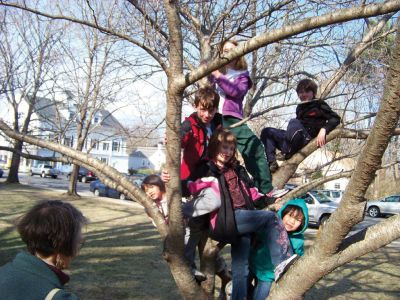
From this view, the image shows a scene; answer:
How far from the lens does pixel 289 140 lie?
11.7ft

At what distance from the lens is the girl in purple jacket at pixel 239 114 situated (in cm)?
320

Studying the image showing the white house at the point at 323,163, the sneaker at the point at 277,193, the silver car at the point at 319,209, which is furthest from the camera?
the silver car at the point at 319,209

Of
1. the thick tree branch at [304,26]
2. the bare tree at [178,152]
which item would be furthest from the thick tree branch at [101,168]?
the thick tree branch at [304,26]

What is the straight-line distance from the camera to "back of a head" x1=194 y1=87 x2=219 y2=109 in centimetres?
290

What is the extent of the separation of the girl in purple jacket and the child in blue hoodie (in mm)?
318

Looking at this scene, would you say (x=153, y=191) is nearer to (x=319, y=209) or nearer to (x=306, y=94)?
(x=306, y=94)

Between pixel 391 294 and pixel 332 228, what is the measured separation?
540 cm

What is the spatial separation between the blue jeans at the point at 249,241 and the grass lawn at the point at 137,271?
3009 mm

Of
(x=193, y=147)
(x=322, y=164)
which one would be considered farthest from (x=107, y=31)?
(x=322, y=164)

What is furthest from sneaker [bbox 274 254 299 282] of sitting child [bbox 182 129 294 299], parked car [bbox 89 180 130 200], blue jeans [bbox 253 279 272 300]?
parked car [bbox 89 180 130 200]

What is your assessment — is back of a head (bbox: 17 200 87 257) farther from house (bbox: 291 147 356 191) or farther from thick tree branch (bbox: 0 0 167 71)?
house (bbox: 291 147 356 191)

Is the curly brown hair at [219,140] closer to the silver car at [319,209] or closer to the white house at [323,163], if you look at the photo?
the white house at [323,163]

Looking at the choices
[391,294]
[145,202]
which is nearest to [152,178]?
[145,202]

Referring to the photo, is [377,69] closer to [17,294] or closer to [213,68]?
[213,68]
